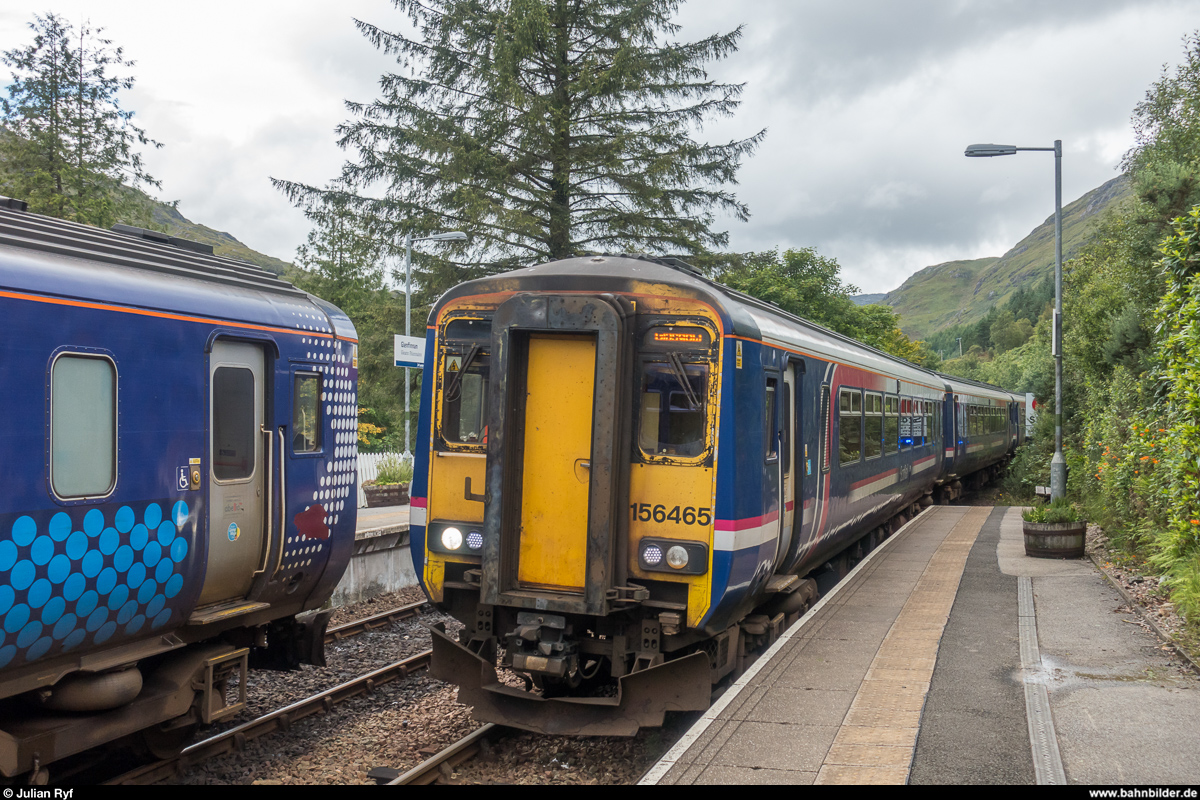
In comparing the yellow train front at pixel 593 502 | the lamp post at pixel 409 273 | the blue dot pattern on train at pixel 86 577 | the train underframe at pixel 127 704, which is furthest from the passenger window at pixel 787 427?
the lamp post at pixel 409 273

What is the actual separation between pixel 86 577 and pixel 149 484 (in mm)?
743

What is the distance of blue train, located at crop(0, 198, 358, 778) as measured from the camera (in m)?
5.14

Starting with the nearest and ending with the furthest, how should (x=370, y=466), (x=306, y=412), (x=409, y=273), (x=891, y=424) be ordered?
(x=306, y=412), (x=891, y=424), (x=409, y=273), (x=370, y=466)

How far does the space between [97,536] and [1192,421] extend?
9674 millimetres

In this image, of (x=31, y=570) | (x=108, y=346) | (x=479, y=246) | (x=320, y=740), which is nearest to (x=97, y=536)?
(x=31, y=570)

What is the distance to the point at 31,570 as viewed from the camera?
16.4 ft

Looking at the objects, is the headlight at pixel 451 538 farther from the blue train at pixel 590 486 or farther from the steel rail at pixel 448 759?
the steel rail at pixel 448 759

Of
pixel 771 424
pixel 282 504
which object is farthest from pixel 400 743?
pixel 771 424

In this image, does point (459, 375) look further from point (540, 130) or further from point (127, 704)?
point (540, 130)

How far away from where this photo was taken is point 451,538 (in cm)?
681

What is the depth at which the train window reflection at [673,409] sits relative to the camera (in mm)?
6426

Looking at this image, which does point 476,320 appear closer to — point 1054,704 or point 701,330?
point 701,330

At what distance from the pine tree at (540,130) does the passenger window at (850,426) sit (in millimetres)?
12073

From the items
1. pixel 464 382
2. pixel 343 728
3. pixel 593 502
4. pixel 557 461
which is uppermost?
pixel 464 382
